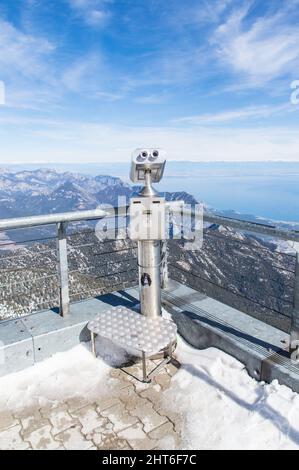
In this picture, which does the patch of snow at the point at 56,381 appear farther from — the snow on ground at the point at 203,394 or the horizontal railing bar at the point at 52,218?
the horizontal railing bar at the point at 52,218

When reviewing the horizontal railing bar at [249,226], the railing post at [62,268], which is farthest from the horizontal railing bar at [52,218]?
the horizontal railing bar at [249,226]

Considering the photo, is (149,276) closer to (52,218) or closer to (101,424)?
(52,218)

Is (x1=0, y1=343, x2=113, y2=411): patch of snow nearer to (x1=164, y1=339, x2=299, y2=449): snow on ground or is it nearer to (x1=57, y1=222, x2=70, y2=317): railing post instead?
(x1=57, y1=222, x2=70, y2=317): railing post

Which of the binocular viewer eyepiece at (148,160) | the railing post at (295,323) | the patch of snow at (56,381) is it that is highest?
the binocular viewer eyepiece at (148,160)

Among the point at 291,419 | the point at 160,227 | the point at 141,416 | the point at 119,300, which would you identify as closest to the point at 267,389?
the point at 291,419
